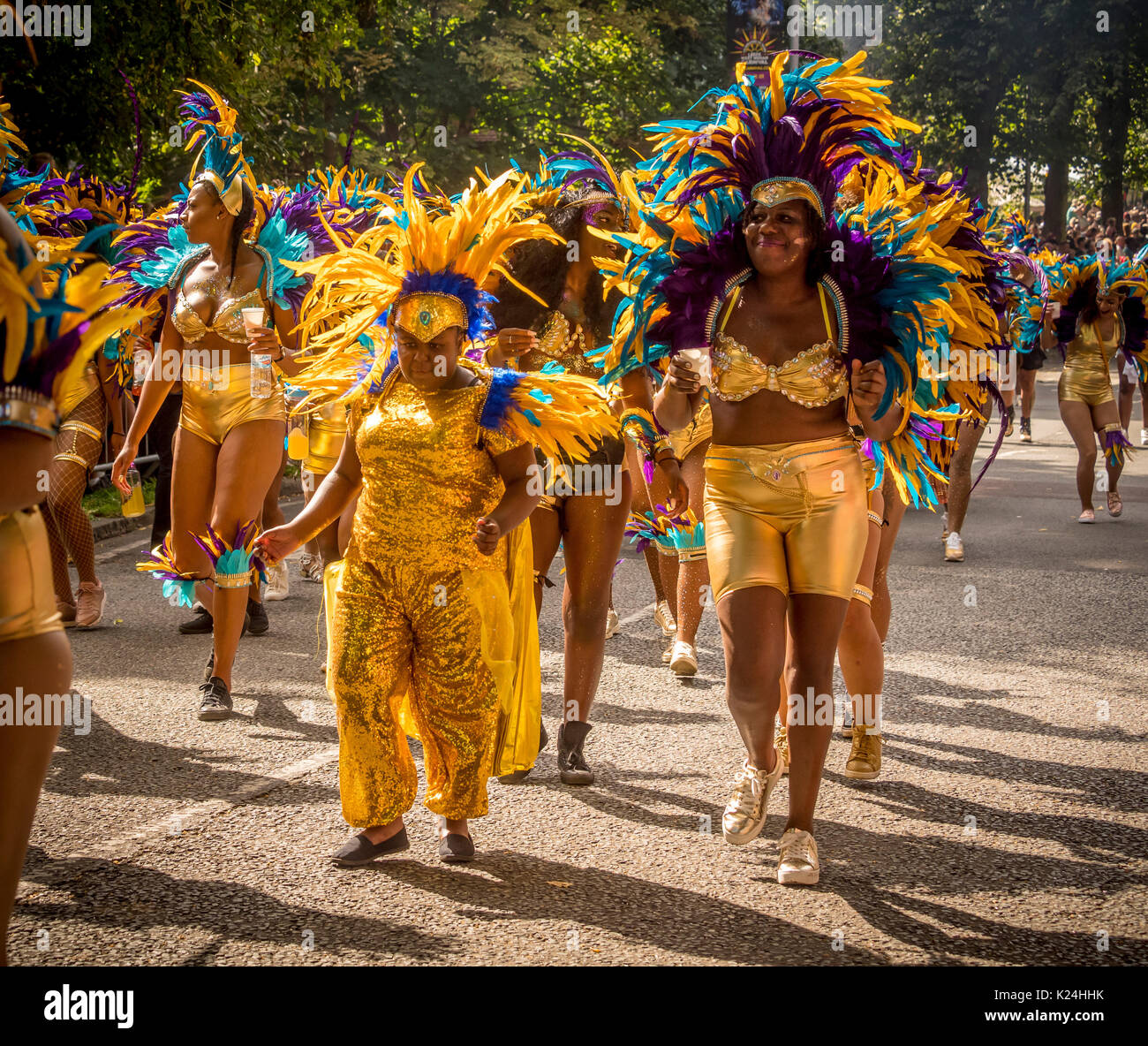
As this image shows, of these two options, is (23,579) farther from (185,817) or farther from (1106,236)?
(1106,236)

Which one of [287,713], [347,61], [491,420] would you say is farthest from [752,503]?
[347,61]

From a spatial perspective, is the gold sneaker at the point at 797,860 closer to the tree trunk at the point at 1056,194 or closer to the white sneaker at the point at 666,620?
the white sneaker at the point at 666,620

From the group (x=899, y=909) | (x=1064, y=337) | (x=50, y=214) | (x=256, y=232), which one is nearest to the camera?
(x=899, y=909)

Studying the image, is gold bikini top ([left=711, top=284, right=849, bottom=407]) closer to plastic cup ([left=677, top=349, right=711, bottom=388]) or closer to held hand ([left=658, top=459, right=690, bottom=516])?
plastic cup ([left=677, top=349, right=711, bottom=388])

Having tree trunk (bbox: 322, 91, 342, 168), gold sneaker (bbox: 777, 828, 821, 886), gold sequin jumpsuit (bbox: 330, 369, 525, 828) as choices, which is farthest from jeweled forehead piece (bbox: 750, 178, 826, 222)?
tree trunk (bbox: 322, 91, 342, 168)

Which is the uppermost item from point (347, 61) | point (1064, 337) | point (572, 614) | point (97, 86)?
point (347, 61)

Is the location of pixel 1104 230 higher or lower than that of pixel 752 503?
higher

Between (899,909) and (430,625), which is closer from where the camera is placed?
(899,909)

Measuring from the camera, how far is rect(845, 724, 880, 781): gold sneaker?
17.9 ft

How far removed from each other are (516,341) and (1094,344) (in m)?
8.81

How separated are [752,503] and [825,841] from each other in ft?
3.91

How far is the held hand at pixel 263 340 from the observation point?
616cm
